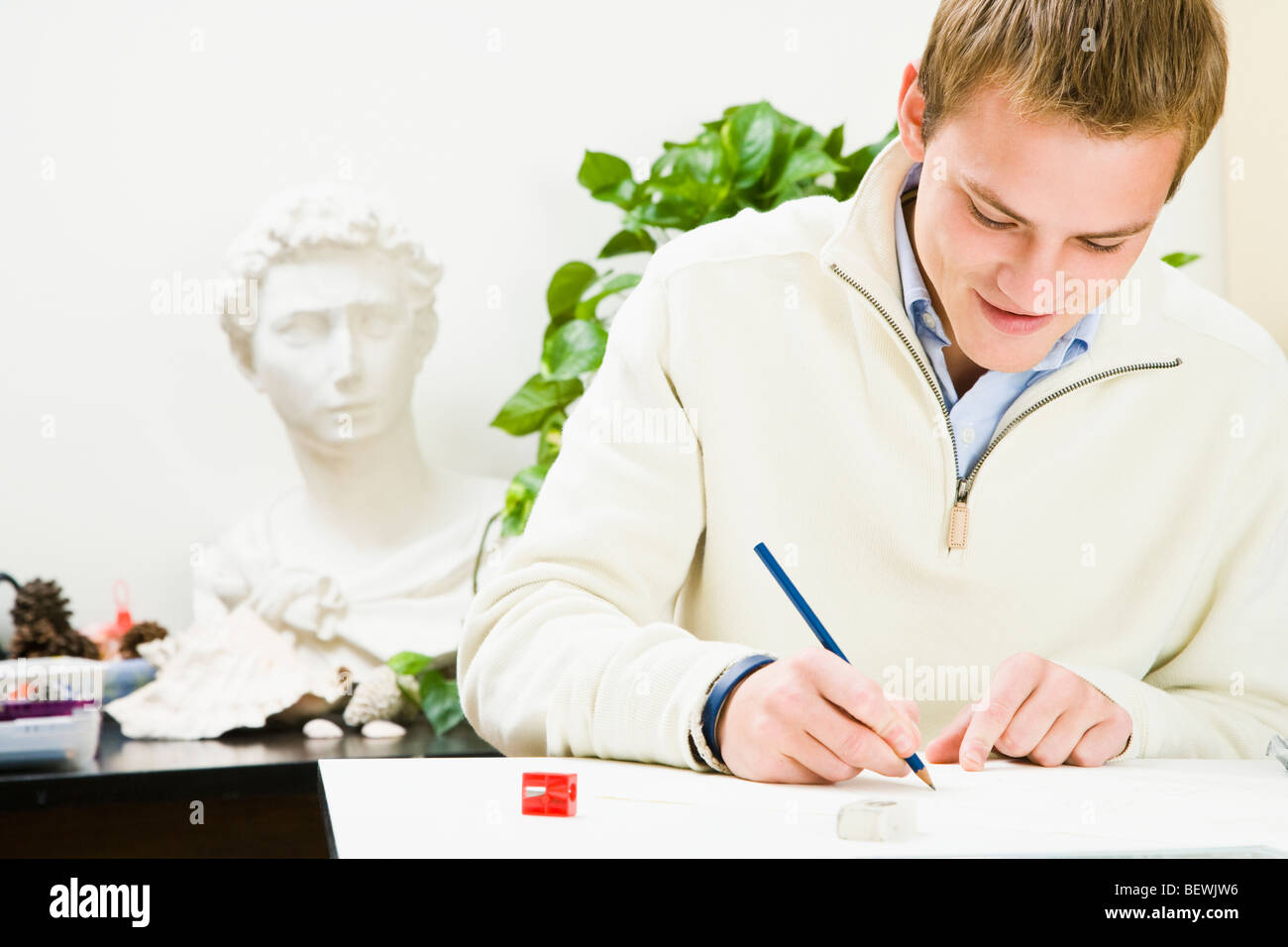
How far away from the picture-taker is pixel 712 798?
2.26ft

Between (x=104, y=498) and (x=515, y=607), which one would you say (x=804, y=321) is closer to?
(x=515, y=607)

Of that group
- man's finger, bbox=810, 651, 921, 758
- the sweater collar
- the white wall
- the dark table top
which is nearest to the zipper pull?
the sweater collar

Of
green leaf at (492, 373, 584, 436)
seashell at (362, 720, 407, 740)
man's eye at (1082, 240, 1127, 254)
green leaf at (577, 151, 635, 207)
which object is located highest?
green leaf at (577, 151, 635, 207)

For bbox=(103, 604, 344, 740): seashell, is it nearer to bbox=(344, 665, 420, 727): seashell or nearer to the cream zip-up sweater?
bbox=(344, 665, 420, 727): seashell

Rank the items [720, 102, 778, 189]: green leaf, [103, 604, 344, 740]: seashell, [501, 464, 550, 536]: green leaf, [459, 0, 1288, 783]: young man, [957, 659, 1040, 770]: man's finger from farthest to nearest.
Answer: [720, 102, 778, 189]: green leaf → [501, 464, 550, 536]: green leaf → [103, 604, 344, 740]: seashell → [459, 0, 1288, 783]: young man → [957, 659, 1040, 770]: man's finger

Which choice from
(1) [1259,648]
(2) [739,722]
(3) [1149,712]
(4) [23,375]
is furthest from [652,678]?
(4) [23,375]

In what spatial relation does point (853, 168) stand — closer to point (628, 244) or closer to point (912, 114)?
point (628, 244)

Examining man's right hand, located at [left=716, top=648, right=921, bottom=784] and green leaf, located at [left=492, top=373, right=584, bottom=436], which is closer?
man's right hand, located at [left=716, top=648, right=921, bottom=784]

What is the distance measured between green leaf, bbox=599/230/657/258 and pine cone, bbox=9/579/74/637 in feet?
3.20

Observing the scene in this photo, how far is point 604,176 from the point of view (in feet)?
6.49

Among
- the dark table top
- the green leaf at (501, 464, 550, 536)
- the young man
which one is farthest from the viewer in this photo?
the green leaf at (501, 464, 550, 536)

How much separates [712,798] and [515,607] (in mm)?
291

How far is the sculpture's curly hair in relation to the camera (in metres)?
1.75

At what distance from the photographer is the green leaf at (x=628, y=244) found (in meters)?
2.03
